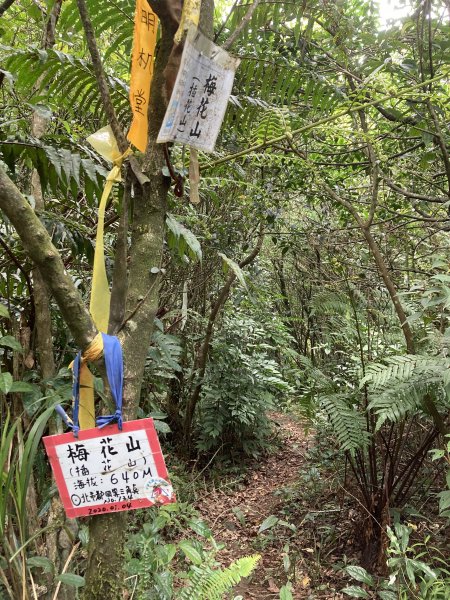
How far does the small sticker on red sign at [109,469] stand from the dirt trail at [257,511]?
72.1 inches

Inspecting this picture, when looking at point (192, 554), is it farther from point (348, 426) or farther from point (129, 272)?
point (348, 426)

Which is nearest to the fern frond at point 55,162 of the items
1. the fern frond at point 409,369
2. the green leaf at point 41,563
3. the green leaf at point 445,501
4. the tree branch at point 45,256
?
the tree branch at point 45,256

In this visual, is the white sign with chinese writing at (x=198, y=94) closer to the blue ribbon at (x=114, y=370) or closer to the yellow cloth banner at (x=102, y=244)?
the yellow cloth banner at (x=102, y=244)

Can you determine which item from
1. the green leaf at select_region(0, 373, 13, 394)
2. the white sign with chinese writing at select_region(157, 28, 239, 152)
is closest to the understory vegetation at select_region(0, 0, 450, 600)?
the green leaf at select_region(0, 373, 13, 394)

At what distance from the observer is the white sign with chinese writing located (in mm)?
949

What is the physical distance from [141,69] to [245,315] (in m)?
4.13

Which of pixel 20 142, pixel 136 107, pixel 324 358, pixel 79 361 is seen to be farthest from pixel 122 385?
pixel 324 358

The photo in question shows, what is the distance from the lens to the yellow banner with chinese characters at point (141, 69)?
3.40 ft

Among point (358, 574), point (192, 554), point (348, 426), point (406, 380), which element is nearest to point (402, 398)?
point (406, 380)

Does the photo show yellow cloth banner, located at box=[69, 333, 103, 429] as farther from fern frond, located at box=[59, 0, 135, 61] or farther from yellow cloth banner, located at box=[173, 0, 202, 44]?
fern frond, located at box=[59, 0, 135, 61]

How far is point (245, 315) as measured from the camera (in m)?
5.09

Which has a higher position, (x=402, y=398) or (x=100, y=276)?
(x=100, y=276)

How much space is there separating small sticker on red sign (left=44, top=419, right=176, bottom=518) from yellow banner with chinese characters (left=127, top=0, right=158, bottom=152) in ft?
2.21

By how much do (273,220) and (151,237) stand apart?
8.85ft
